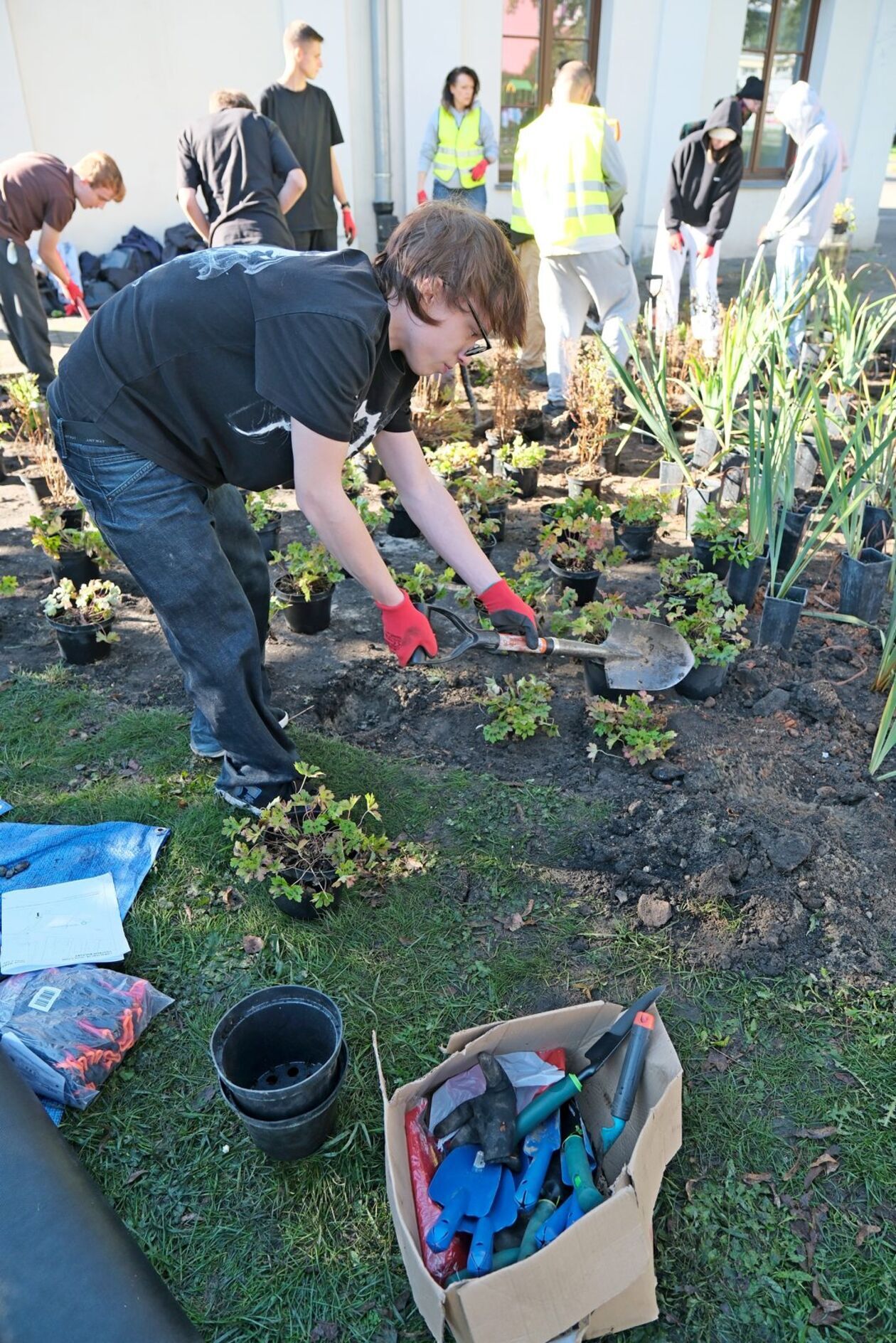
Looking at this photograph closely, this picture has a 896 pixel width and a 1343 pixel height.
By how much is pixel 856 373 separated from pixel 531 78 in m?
7.07

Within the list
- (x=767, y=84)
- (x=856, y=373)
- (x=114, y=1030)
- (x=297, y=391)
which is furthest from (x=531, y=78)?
(x=114, y=1030)

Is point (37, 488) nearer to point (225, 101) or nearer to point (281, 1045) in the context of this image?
point (225, 101)

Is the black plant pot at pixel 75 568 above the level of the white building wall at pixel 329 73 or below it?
below

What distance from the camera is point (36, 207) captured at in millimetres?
4770

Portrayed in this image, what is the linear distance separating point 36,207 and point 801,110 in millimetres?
4653

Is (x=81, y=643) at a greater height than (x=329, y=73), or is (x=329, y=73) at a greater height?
(x=329, y=73)

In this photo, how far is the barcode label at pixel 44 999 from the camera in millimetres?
1886

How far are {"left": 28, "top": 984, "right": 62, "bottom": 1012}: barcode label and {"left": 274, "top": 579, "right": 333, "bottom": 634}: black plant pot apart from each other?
1688 mm

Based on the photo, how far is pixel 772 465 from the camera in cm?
314

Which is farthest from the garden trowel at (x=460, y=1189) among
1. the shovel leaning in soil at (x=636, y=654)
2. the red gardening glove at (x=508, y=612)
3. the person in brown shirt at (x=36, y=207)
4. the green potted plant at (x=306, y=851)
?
the person in brown shirt at (x=36, y=207)

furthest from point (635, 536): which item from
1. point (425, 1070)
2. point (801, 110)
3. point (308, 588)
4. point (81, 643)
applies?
point (801, 110)

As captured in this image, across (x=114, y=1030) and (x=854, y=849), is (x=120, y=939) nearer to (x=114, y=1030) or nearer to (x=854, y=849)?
(x=114, y=1030)

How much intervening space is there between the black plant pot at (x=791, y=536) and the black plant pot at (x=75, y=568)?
117 inches

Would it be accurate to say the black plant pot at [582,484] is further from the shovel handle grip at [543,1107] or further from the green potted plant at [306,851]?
the shovel handle grip at [543,1107]
